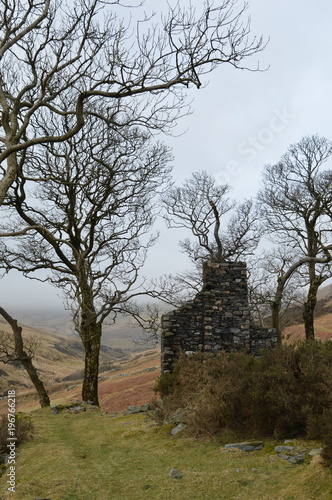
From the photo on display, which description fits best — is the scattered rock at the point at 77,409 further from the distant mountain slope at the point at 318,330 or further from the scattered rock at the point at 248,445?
the distant mountain slope at the point at 318,330

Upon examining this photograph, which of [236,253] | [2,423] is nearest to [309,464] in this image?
[2,423]

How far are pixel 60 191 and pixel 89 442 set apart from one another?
10.0 meters

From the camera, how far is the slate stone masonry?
572 inches

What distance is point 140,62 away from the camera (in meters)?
8.12

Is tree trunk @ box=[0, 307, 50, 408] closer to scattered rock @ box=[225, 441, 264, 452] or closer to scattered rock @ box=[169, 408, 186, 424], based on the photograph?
scattered rock @ box=[169, 408, 186, 424]

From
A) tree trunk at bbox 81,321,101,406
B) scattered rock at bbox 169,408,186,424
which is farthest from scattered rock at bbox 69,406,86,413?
scattered rock at bbox 169,408,186,424

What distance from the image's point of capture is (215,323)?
1469cm

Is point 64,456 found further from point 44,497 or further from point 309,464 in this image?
point 309,464

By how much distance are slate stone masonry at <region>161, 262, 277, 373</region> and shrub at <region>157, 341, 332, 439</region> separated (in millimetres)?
5761

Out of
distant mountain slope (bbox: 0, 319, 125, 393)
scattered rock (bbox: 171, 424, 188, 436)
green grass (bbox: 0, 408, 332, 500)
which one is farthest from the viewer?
distant mountain slope (bbox: 0, 319, 125, 393)

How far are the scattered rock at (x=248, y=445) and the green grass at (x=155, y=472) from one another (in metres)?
0.15

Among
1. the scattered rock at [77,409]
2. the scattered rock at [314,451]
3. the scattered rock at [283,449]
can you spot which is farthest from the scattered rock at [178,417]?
the scattered rock at [77,409]

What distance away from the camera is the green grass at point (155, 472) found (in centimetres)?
446

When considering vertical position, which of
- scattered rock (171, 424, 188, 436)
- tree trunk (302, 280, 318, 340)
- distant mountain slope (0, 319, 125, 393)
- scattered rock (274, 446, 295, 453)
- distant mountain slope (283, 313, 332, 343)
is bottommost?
distant mountain slope (0, 319, 125, 393)
